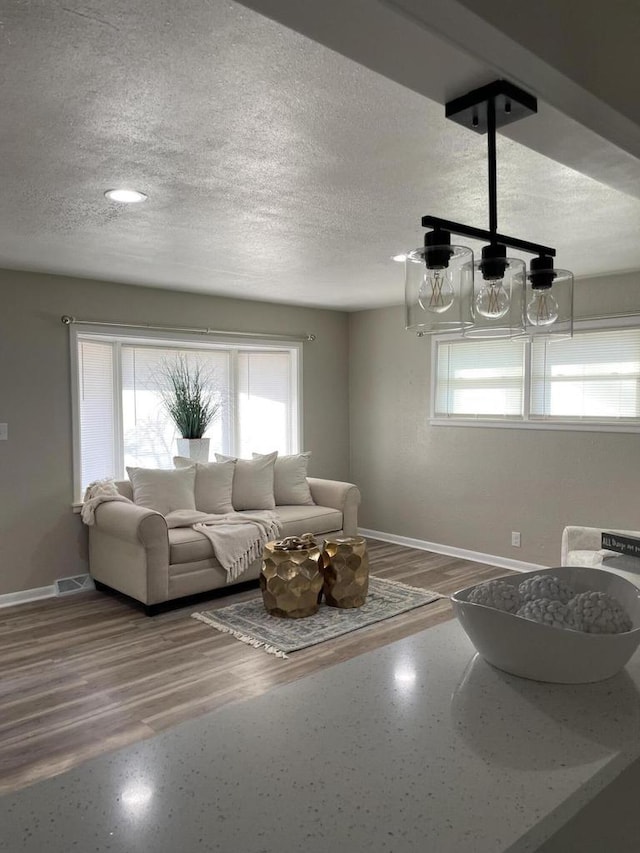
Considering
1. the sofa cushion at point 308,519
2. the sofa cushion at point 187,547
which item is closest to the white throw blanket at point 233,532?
the sofa cushion at point 187,547

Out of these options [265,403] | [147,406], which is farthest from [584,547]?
[147,406]

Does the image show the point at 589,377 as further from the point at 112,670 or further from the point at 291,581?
the point at 112,670

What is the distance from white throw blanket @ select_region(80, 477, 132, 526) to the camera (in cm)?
462

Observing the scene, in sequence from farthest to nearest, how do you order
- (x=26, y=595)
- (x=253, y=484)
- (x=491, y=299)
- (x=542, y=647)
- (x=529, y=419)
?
(x=253, y=484) < (x=529, y=419) < (x=26, y=595) < (x=491, y=299) < (x=542, y=647)

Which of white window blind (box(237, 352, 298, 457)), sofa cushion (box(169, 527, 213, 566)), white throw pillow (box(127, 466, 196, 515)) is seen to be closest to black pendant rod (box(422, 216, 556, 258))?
sofa cushion (box(169, 527, 213, 566))

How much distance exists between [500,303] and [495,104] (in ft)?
1.49

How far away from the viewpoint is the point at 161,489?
4.78 metres

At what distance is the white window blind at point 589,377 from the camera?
464cm

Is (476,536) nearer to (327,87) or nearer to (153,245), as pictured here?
(153,245)

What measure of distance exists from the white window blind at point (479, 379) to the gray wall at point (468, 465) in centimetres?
16

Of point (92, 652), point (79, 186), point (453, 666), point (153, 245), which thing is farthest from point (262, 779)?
point (153, 245)

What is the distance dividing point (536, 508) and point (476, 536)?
65 cm

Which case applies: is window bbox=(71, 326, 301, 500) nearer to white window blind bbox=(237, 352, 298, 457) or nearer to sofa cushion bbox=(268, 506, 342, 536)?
white window blind bbox=(237, 352, 298, 457)

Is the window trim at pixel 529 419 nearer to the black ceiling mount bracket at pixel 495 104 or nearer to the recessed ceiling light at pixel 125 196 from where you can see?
the recessed ceiling light at pixel 125 196
